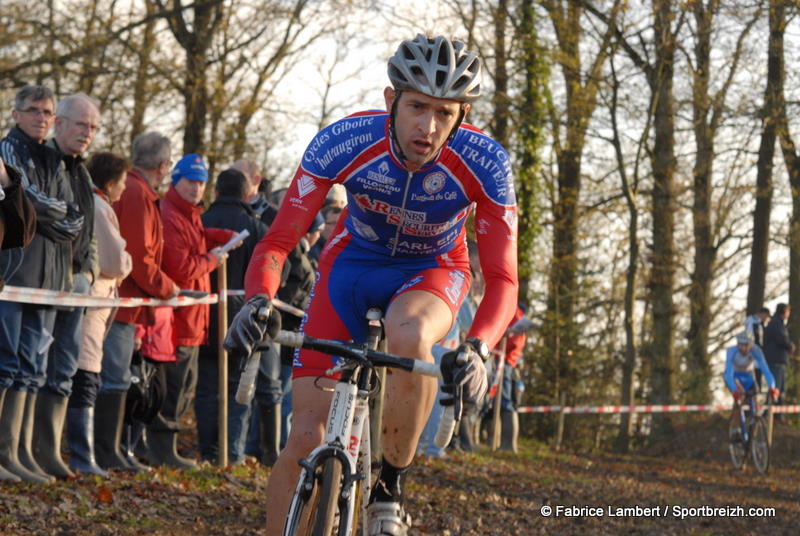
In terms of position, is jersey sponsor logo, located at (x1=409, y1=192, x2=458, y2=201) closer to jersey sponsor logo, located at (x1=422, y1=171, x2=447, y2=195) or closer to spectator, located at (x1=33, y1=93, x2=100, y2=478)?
jersey sponsor logo, located at (x1=422, y1=171, x2=447, y2=195)

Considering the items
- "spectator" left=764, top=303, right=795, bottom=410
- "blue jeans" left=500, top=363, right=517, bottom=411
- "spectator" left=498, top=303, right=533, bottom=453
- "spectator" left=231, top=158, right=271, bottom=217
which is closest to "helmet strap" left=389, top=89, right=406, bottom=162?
"spectator" left=231, top=158, right=271, bottom=217

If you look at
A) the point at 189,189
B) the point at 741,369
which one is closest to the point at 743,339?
the point at 741,369

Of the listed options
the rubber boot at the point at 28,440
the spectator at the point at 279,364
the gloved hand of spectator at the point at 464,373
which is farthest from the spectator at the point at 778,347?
the gloved hand of spectator at the point at 464,373

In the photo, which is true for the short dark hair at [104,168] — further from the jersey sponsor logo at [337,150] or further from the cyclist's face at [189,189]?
the jersey sponsor logo at [337,150]

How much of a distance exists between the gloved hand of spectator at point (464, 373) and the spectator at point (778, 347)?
913 inches

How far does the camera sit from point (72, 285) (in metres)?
7.40

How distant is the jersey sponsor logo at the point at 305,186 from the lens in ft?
16.1

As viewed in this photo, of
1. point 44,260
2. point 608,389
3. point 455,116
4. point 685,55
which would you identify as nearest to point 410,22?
point 685,55

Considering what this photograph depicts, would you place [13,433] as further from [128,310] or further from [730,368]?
[730,368]

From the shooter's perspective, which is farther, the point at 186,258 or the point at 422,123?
the point at 186,258

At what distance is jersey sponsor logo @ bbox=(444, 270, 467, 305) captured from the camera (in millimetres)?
5026

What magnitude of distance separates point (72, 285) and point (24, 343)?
602 millimetres

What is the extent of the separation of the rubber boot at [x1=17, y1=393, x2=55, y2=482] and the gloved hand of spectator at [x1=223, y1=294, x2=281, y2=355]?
11.5 ft

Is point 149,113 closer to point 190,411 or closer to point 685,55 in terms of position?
point 190,411
